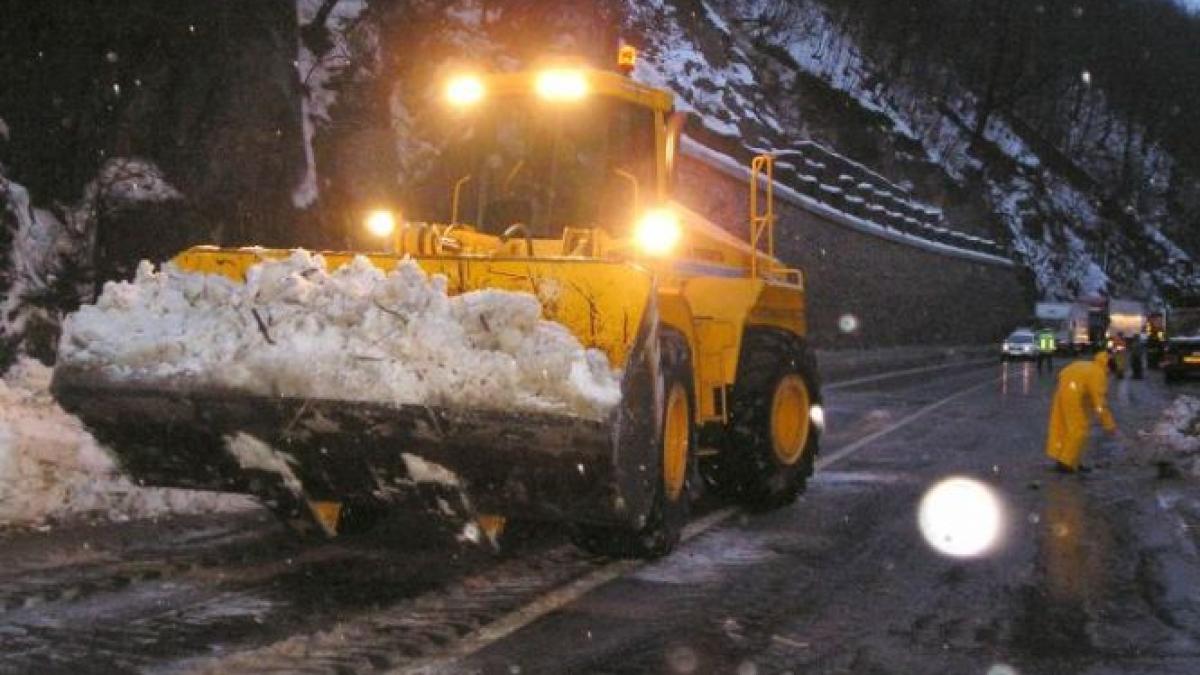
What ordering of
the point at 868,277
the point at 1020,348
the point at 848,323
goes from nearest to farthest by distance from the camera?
the point at 848,323 < the point at 868,277 < the point at 1020,348

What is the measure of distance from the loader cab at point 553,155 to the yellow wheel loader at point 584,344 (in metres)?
0.01

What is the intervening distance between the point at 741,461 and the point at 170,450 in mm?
4115

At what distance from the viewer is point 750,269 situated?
9203mm

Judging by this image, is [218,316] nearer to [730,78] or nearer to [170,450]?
[170,450]

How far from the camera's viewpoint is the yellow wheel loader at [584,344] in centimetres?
561

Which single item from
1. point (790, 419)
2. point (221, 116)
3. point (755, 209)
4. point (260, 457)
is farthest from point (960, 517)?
point (221, 116)

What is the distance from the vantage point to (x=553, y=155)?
Answer: 24.8 feet

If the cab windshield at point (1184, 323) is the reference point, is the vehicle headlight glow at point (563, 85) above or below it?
above

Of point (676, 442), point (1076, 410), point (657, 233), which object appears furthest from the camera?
point (1076, 410)

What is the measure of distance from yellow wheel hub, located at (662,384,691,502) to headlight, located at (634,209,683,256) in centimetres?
106

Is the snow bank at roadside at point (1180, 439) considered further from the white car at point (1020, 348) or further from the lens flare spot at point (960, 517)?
the white car at point (1020, 348)

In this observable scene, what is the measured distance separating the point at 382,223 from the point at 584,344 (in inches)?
93.3

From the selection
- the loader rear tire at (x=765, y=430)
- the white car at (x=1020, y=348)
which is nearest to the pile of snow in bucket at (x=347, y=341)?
the loader rear tire at (x=765, y=430)

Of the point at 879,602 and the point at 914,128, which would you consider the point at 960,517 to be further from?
the point at 914,128
